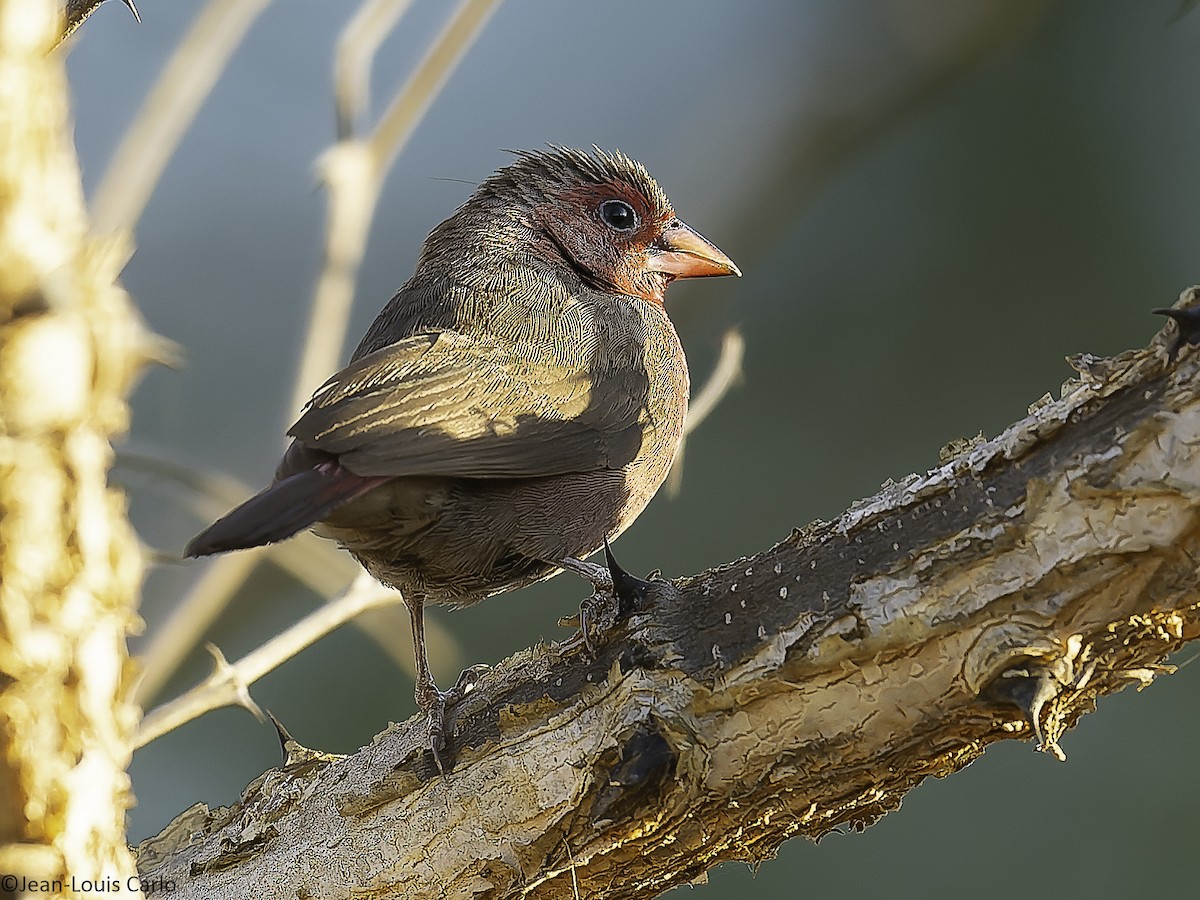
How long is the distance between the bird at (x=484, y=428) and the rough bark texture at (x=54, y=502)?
831mm

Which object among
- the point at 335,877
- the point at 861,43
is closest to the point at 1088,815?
the point at 861,43

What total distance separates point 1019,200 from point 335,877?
5.40 m

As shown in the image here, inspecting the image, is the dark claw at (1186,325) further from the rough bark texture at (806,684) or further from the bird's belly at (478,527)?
the bird's belly at (478,527)

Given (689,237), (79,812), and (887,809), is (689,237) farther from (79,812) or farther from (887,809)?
(79,812)

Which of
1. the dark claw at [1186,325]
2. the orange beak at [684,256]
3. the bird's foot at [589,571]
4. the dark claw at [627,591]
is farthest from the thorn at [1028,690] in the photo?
the orange beak at [684,256]

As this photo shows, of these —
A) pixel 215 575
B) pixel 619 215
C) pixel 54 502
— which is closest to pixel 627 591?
pixel 54 502

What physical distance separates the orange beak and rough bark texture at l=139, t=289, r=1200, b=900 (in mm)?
1759

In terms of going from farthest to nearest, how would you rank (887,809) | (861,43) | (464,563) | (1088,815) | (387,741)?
1. (1088,815)
2. (861,43)
3. (464,563)
4. (387,741)
5. (887,809)

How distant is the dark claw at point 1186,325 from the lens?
6.07 ft

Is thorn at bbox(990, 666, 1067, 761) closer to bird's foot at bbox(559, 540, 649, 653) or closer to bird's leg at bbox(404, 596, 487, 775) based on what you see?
bird's foot at bbox(559, 540, 649, 653)

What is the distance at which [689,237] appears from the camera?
157 inches

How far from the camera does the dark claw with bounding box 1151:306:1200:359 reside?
6.07ft

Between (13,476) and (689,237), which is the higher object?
(689,237)

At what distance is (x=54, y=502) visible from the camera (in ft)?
4.22
